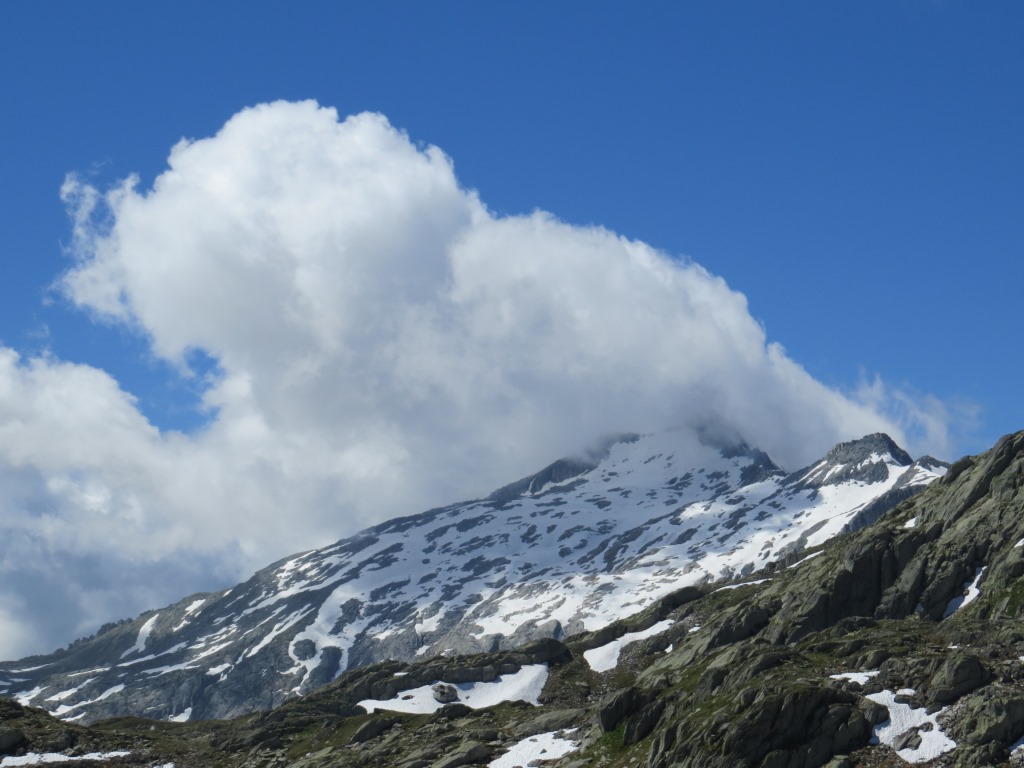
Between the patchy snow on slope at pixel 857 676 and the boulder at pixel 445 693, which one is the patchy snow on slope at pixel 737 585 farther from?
the patchy snow on slope at pixel 857 676

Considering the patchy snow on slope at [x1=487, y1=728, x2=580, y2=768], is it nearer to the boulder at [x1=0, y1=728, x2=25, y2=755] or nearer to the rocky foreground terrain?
the rocky foreground terrain

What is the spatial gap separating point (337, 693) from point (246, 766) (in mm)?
29682

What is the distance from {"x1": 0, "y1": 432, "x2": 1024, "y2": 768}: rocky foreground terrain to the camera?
7531cm

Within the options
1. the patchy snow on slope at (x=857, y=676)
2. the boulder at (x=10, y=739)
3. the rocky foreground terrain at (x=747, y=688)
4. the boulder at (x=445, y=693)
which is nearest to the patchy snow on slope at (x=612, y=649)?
the rocky foreground terrain at (x=747, y=688)

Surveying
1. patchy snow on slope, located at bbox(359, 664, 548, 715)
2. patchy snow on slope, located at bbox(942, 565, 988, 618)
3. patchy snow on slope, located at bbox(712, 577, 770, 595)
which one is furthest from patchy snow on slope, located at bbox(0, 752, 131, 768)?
patchy snow on slope, located at bbox(942, 565, 988, 618)

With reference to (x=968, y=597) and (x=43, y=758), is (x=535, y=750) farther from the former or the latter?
(x=43, y=758)

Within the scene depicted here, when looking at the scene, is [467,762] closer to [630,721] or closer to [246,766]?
[630,721]

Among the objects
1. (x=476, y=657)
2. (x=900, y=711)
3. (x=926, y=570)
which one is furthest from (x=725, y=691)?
(x=476, y=657)

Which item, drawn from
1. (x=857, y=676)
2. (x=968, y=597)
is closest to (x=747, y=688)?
(x=857, y=676)

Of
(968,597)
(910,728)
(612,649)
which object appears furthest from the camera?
(612,649)

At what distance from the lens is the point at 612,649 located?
144 metres

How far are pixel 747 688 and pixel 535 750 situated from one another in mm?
22576

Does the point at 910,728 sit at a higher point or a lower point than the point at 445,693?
lower

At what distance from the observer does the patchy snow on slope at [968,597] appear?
337 feet
